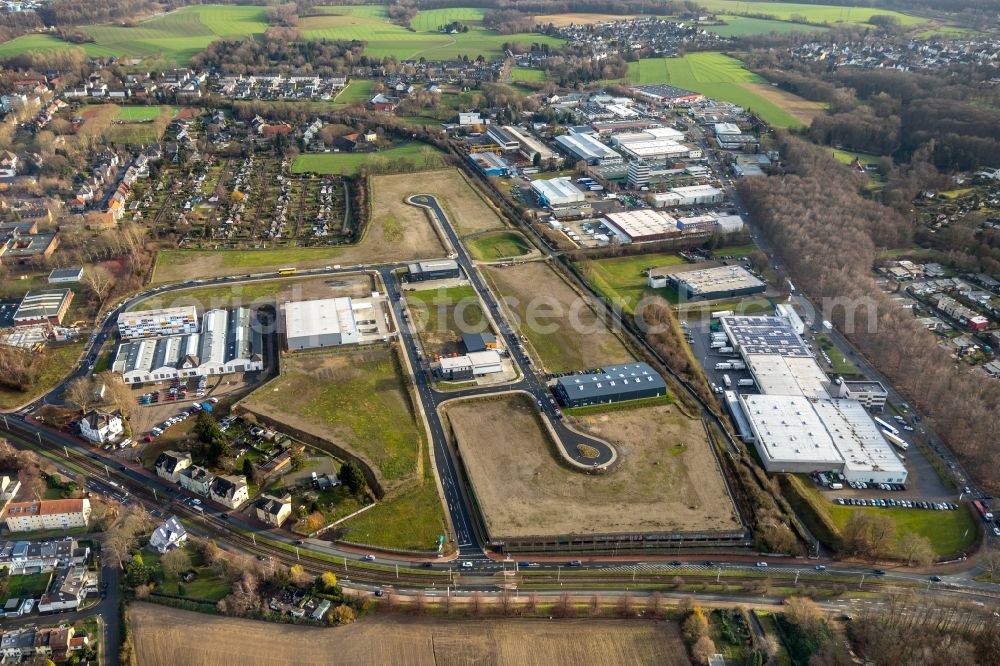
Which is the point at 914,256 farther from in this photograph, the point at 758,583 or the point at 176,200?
the point at 176,200

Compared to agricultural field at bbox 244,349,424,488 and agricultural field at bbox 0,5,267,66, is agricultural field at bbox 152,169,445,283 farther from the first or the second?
agricultural field at bbox 0,5,267,66

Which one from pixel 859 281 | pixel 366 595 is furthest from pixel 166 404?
pixel 859 281

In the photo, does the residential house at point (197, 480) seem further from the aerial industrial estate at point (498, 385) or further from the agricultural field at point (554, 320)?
the agricultural field at point (554, 320)

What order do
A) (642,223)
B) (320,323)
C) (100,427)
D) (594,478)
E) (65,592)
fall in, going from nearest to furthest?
(65,592) → (594,478) → (100,427) → (320,323) → (642,223)

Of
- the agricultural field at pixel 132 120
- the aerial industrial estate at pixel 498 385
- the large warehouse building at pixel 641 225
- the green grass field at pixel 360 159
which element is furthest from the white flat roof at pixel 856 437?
the agricultural field at pixel 132 120

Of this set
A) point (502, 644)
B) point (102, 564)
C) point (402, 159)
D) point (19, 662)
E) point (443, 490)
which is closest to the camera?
point (19, 662)

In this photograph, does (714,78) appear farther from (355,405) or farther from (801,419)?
(355,405)

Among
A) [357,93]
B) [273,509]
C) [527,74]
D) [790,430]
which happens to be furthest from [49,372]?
[527,74]
